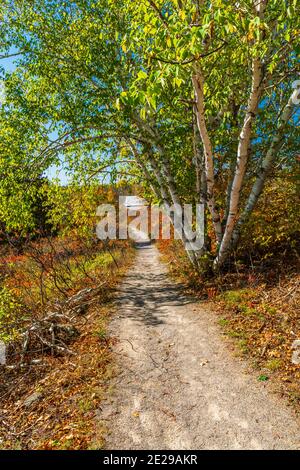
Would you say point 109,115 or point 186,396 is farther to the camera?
point 109,115

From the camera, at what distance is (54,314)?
8445mm

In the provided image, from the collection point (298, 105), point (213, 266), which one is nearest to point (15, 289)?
point (213, 266)

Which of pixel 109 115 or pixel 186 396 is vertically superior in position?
pixel 109 115

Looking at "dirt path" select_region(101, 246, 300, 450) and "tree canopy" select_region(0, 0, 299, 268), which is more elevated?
"tree canopy" select_region(0, 0, 299, 268)

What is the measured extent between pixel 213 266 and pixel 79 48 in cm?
785

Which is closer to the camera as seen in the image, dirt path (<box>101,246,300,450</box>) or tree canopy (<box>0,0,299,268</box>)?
dirt path (<box>101,246,300,450</box>)

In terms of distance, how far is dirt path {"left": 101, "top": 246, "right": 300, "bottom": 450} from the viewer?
4.11m

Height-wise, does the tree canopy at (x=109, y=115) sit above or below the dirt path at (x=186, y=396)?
above

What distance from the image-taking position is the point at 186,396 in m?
5.06

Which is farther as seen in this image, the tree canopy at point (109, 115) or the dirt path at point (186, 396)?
the tree canopy at point (109, 115)

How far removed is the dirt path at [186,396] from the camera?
411 cm

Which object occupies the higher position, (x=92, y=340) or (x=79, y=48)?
(x=79, y=48)
